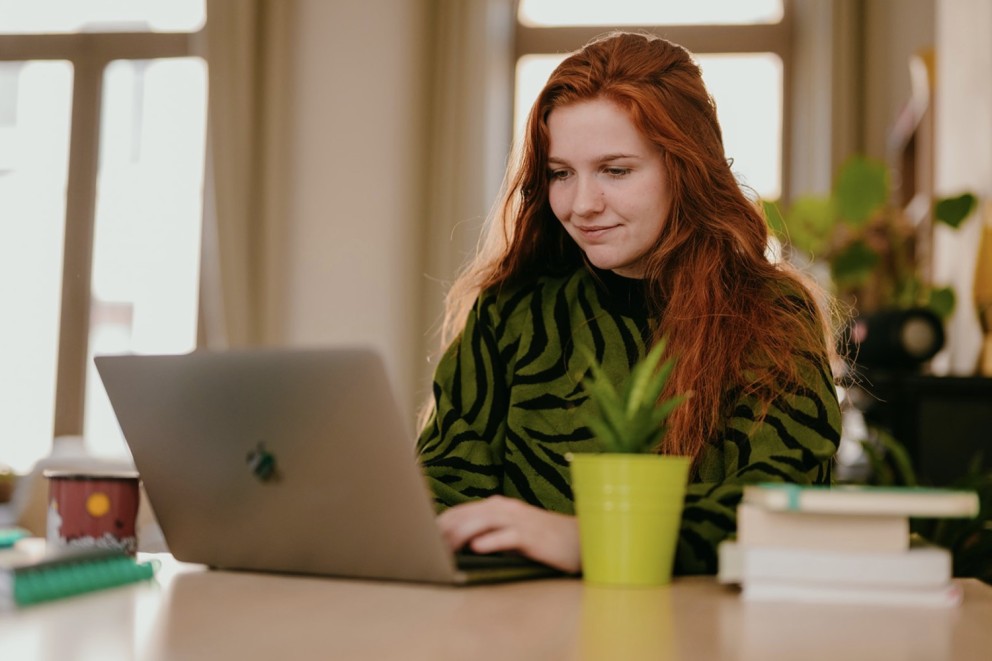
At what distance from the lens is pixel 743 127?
506cm

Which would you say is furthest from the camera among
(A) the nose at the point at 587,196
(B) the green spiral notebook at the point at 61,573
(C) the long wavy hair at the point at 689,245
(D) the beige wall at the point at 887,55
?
(D) the beige wall at the point at 887,55

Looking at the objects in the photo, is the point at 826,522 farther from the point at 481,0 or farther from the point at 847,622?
the point at 481,0

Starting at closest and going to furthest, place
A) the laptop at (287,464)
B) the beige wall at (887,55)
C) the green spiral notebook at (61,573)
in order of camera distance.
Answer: the green spiral notebook at (61,573)
the laptop at (287,464)
the beige wall at (887,55)

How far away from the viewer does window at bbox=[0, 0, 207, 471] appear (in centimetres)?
520

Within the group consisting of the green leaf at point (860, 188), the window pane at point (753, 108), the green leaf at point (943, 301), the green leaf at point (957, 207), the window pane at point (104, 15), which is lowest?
the green leaf at point (943, 301)

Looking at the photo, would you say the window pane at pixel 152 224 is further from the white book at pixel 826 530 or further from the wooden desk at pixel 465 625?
the white book at pixel 826 530

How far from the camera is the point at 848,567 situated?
3.10 ft

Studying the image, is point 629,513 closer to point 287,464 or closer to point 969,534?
point 287,464

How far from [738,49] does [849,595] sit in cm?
444

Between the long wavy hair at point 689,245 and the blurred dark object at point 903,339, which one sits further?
the blurred dark object at point 903,339

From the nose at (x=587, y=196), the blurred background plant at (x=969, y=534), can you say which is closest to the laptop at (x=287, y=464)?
the nose at (x=587, y=196)

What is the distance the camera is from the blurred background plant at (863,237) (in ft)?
11.1

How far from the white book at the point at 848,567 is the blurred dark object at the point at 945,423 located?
5.36 ft

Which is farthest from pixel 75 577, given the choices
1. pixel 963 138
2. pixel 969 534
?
pixel 963 138
